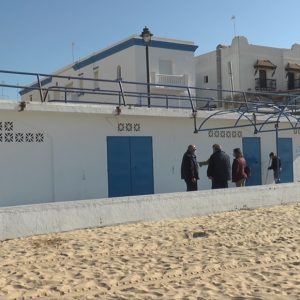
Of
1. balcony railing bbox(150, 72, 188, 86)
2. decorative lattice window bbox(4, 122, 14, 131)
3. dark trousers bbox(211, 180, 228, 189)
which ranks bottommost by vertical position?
dark trousers bbox(211, 180, 228, 189)

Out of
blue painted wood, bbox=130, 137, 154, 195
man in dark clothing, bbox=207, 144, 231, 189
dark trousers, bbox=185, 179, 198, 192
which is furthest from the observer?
blue painted wood, bbox=130, 137, 154, 195

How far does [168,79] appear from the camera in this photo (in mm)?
31062

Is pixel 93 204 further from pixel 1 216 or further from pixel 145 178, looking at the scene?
pixel 145 178

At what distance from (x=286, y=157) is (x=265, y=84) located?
791 inches

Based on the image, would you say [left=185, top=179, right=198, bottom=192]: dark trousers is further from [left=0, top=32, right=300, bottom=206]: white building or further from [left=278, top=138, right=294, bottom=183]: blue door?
[left=278, top=138, right=294, bottom=183]: blue door

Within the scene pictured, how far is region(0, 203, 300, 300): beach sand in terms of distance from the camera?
5547 millimetres

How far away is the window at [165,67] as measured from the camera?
102ft

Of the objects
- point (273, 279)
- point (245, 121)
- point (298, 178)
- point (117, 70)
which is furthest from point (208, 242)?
point (117, 70)

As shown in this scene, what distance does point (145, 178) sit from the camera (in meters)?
15.6

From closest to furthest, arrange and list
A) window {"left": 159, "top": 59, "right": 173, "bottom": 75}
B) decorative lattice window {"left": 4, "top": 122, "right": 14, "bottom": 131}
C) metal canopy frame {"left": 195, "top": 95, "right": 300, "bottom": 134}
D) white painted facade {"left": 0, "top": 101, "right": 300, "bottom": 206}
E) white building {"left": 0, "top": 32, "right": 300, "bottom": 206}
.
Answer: decorative lattice window {"left": 4, "top": 122, "right": 14, "bottom": 131}, white painted facade {"left": 0, "top": 101, "right": 300, "bottom": 206}, white building {"left": 0, "top": 32, "right": 300, "bottom": 206}, metal canopy frame {"left": 195, "top": 95, "right": 300, "bottom": 134}, window {"left": 159, "top": 59, "right": 173, "bottom": 75}

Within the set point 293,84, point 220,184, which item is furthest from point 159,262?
point 293,84

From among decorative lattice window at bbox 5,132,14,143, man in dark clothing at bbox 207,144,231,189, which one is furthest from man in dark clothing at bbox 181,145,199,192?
decorative lattice window at bbox 5,132,14,143

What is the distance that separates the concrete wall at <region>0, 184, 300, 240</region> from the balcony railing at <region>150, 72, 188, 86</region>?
17861 millimetres

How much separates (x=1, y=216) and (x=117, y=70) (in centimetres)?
2260
